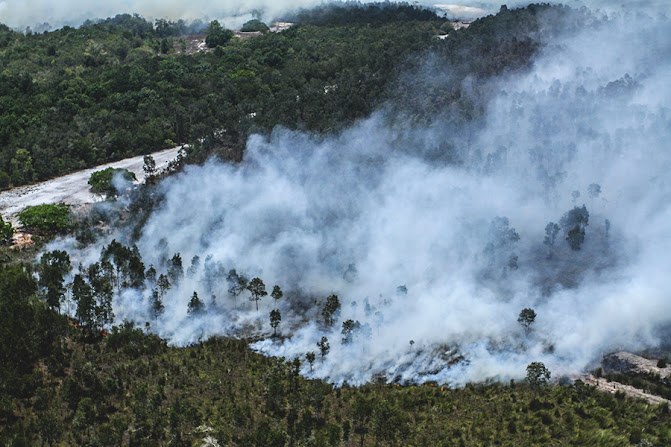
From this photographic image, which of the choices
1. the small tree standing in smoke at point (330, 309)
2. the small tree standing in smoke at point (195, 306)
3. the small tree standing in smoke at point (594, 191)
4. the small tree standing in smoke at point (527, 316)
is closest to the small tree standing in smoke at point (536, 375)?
the small tree standing in smoke at point (527, 316)

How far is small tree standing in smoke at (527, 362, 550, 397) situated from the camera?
5475 cm

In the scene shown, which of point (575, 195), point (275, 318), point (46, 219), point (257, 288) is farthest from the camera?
point (46, 219)

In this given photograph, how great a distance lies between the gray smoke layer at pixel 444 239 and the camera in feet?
218

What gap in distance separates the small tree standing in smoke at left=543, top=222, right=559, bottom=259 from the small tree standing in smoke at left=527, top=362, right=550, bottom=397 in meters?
33.7

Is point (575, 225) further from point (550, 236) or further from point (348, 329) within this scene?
point (348, 329)

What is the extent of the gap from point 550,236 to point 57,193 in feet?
357

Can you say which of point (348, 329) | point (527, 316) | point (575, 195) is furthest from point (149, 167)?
point (527, 316)

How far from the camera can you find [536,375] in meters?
54.8

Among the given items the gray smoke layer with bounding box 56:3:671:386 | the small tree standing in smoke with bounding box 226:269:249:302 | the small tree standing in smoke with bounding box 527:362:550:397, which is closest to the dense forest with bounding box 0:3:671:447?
the small tree standing in smoke with bounding box 527:362:550:397

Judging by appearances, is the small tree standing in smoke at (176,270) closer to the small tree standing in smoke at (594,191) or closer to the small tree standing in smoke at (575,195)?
the small tree standing in smoke at (575,195)

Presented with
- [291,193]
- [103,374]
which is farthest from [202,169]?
[103,374]

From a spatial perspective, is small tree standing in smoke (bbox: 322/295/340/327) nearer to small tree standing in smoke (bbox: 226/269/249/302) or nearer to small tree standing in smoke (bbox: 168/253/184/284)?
small tree standing in smoke (bbox: 226/269/249/302)

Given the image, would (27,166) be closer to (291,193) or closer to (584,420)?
(291,193)

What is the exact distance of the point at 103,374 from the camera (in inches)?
2436
